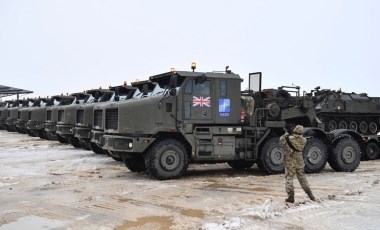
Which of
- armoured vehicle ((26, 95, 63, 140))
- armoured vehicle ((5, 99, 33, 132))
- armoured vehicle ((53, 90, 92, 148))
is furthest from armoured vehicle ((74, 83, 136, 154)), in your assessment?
armoured vehicle ((5, 99, 33, 132))

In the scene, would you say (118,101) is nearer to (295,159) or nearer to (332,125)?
(295,159)

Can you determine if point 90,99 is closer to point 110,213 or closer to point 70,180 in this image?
point 70,180

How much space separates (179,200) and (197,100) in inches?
131

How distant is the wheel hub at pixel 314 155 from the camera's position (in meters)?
11.7

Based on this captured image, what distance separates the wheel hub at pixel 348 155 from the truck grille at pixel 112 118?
6.19 m

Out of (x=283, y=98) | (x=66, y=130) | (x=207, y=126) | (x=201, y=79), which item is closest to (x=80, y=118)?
(x=66, y=130)

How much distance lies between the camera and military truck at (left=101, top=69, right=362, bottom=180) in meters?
10.1

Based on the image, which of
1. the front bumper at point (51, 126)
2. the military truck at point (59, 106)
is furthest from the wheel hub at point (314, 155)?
the front bumper at point (51, 126)

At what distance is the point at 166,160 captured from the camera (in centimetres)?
1018

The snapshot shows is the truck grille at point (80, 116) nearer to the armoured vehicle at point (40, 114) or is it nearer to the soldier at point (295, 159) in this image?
the armoured vehicle at point (40, 114)

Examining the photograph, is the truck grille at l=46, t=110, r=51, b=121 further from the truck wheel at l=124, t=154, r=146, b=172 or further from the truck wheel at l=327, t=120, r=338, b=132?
the truck wheel at l=327, t=120, r=338, b=132

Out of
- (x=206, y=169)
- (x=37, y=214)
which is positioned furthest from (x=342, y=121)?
(x=37, y=214)

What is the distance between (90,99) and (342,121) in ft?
33.9

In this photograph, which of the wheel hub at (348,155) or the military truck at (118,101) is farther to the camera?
the wheel hub at (348,155)
